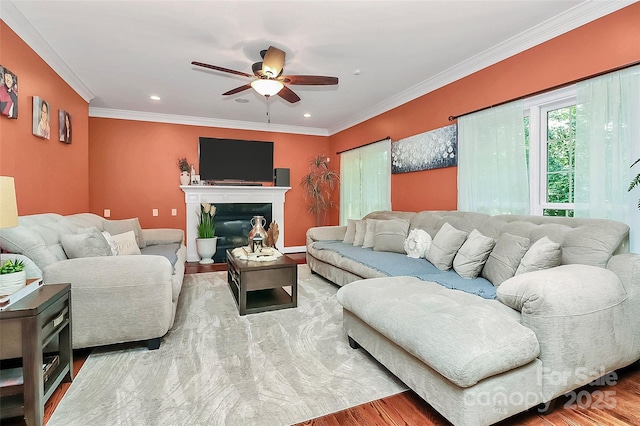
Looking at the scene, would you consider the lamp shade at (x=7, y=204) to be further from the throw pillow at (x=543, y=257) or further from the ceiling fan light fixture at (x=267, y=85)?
the throw pillow at (x=543, y=257)

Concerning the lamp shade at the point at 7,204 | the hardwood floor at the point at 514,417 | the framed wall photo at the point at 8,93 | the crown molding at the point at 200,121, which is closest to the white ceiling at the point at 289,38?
the framed wall photo at the point at 8,93

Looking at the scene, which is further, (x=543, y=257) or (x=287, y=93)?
(x=287, y=93)

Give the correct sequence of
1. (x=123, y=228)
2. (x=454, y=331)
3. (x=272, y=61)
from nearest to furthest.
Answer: (x=454, y=331) < (x=272, y=61) < (x=123, y=228)

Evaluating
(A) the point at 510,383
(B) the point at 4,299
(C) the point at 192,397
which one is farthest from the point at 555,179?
(B) the point at 4,299

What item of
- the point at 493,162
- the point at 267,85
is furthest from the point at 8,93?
the point at 493,162

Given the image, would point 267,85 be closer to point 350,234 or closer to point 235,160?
point 350,234

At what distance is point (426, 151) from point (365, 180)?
1.45m

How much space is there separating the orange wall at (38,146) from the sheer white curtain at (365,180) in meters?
4.04

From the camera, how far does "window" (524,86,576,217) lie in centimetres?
268

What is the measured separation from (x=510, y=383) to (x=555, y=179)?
2126 mm

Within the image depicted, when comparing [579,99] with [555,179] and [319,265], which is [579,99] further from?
[319,265]

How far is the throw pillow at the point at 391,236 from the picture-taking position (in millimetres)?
3703

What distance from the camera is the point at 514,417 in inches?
62.9

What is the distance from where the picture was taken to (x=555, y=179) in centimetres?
281
